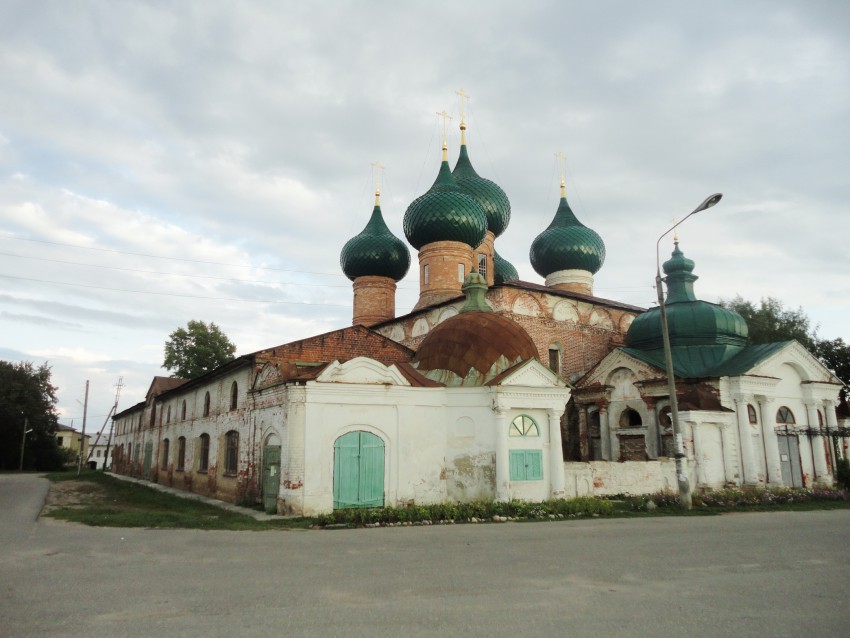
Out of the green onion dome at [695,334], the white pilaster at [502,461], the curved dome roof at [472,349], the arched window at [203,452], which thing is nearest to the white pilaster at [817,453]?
the green onion dome at [695,334]

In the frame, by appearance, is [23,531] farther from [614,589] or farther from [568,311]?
[568,311]

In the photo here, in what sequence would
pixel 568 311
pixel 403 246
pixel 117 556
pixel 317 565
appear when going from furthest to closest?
pixel 403 246
pixel 568 311
pixel 117 556
pixel 317 565

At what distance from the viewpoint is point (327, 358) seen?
62.6ft

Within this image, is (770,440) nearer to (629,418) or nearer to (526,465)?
(629,418)

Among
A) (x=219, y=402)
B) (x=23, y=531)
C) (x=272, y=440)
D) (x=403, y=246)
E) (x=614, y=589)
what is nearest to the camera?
(x=614, y=589)

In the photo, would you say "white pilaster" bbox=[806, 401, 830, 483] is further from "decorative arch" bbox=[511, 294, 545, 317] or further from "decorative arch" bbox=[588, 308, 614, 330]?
"decorative arch" bbox=[511, 294, 545, 317]

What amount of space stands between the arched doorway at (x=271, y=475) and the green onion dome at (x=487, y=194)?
1725 centimetres

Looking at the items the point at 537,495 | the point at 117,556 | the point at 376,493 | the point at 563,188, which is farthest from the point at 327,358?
the point at 563,188

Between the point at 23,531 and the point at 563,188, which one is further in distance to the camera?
the point at 563,188

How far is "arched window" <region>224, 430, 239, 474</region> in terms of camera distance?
19.3m

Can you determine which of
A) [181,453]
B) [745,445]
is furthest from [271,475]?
[745,445]

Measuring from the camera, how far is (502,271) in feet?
109

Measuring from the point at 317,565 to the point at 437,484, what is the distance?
26.1 ft

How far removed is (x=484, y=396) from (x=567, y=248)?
1471 centimetres
